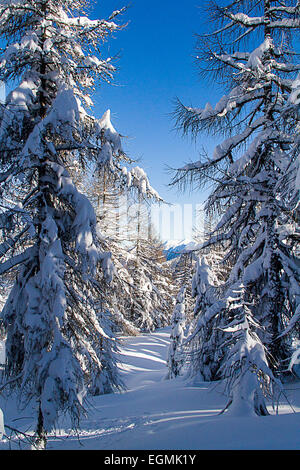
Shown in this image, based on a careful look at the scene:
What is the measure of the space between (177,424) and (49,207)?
4.58 meters

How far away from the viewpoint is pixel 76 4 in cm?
652

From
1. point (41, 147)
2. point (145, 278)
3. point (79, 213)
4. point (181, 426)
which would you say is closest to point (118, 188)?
point (79, 213)

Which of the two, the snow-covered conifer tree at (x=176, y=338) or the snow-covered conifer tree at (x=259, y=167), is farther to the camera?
the snow-covered conifer tree at (x=176, y=338)

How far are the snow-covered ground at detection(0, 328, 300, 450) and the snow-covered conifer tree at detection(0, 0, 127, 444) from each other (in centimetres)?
92

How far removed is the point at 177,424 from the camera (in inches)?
187

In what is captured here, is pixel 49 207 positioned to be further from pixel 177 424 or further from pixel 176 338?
pixel 176 338

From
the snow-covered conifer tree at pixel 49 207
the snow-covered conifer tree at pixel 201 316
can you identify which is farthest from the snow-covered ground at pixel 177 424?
the snow-covered conifer tree at pixel 49 207

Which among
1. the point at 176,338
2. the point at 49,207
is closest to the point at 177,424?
the point at 49,207

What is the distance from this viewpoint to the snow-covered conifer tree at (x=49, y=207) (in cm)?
472

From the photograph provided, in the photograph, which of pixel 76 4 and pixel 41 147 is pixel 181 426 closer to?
pixel 41 147

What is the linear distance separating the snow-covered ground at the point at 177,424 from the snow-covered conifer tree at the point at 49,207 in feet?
3.03

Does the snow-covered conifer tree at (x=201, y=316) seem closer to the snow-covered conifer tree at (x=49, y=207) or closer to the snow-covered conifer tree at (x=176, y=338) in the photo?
the snow-covered conifer tree at (x=49, y=207)

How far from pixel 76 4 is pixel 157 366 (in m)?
18.4

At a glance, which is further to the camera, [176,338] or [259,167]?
[176,338]
